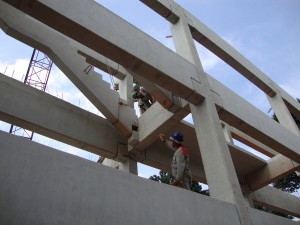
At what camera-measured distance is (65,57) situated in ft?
23.6

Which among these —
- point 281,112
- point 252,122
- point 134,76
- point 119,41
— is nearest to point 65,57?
point 134,76

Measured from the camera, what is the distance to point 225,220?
444 centimetres

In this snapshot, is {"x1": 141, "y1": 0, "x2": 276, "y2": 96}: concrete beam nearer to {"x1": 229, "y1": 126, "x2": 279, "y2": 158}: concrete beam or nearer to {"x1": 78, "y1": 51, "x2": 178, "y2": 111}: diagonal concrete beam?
{"x1": 78, "y1": 51, "x2": 178, "y2": 111}: diagonal concrete beam

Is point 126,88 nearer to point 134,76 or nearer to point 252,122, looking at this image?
point 134,76

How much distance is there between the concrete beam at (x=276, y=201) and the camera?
1119 cm

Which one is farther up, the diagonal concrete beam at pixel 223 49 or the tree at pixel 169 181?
the tree at pixel 169 181

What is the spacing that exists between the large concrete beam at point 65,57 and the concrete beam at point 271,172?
551cm

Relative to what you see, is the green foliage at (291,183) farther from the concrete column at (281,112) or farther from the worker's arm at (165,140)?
the worker's arm at (165,140)

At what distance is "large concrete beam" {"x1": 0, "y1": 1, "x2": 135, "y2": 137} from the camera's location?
6691 millimetres

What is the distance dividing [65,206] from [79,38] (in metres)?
3.15

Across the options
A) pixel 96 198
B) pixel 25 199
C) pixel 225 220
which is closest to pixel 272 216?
pixel 225 220

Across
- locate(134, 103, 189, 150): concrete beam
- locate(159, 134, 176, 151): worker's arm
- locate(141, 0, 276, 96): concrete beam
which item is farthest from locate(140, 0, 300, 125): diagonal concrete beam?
locate(159, 134, 176, 151): worker's arm

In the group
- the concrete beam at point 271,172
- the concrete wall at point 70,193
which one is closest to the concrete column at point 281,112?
the concrete beam at point 271,172

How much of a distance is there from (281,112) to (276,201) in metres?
3.47
